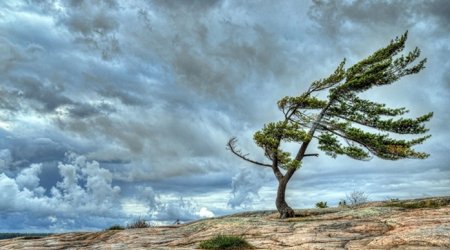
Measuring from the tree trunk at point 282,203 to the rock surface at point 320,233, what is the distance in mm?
730

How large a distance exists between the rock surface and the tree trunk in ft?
2.40

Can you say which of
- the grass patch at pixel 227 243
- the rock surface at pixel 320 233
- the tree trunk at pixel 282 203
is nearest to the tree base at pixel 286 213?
the tree trunk at pixel 282 203

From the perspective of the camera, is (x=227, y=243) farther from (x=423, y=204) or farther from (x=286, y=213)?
(x=423, y=204)

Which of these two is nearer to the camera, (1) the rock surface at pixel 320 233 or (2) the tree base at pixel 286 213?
(1) the rock surface at pixel 320 233

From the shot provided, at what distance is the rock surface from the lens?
54.2 feet

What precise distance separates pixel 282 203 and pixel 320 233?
11710 mm

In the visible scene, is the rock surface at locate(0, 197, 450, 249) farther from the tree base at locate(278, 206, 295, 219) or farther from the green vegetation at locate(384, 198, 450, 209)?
the tree base at locate(278, 206, 295, 219)

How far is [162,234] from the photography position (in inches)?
1041

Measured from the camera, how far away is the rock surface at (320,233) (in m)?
16.5

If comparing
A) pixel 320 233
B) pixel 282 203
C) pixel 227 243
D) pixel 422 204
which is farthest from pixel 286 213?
pixel 227 243

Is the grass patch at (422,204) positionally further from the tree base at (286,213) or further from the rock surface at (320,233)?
the tree base at (286,213)

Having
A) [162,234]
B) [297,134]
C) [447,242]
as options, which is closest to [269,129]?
[297,134]

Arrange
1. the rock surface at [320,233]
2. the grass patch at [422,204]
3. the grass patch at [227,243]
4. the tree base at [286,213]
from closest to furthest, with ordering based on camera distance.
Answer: the rock surface at [320,233] → the grass patch at [227,243] → the grass patch at [422,204] → the tree base at [286,213]

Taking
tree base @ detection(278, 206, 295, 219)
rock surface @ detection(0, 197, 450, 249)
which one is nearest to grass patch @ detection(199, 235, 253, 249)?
rock surface @ detection(0, 197, 450, 249)
